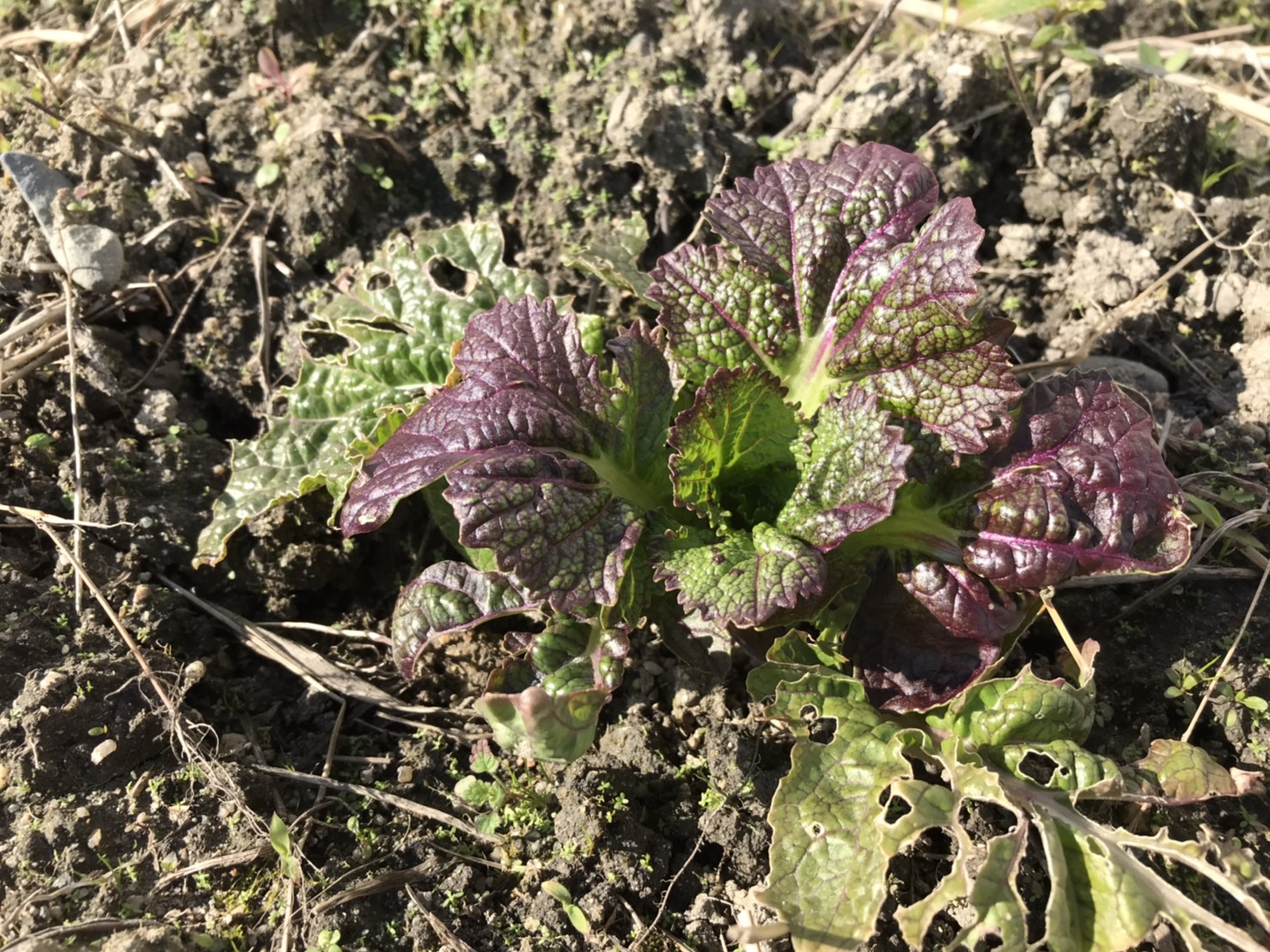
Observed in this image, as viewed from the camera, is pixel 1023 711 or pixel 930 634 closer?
pixel 1023 711

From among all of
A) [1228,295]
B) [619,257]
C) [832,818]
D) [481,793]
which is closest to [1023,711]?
[832,818]

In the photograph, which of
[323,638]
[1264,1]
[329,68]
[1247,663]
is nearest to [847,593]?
A: [1247,663]

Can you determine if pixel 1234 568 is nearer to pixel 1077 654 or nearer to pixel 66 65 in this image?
pixel 1077 654

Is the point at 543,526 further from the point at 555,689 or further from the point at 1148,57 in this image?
the point at 1148,57

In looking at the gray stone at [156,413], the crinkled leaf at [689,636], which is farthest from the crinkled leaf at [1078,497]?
the gray stone at [156,413]

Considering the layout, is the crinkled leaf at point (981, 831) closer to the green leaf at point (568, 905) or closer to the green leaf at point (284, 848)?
the green leaf at point (568, 905)
